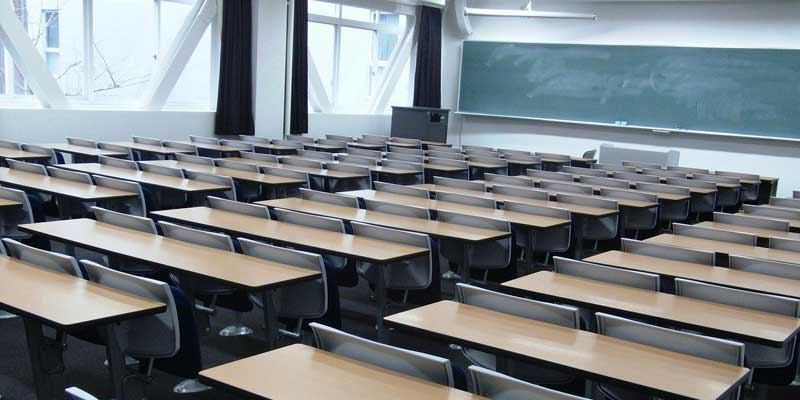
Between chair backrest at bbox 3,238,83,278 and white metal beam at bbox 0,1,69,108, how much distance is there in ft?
22.8

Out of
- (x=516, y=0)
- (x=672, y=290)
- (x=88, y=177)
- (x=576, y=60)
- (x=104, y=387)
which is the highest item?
(x=516, y=0)

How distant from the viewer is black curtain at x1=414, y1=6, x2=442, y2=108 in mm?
15625

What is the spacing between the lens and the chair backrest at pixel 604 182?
27.0ft

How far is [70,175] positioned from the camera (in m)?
5.98

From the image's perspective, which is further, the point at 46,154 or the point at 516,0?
Answer: the point at 516,0

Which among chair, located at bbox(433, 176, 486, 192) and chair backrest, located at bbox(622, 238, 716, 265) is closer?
chair backrest, located at bbox(622, 238, 716, 265)

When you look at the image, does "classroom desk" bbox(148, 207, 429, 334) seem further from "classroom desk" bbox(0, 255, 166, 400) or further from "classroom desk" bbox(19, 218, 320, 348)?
"classroom desk" bbox(0, 255, 166, 400)

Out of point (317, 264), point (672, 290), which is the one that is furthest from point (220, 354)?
point (672, 290)

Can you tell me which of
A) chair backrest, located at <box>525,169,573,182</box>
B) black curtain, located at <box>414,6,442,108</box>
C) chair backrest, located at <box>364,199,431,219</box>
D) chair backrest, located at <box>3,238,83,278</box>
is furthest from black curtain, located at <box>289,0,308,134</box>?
chair backrest, located at <box>3,238,83,278</box>

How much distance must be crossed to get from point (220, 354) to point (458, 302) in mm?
1802

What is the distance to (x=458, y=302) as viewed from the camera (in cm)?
340

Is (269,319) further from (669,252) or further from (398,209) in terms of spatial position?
(669,252)

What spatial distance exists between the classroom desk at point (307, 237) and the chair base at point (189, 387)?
911 mm

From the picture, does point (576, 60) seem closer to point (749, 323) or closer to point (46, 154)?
point (46, 154)
